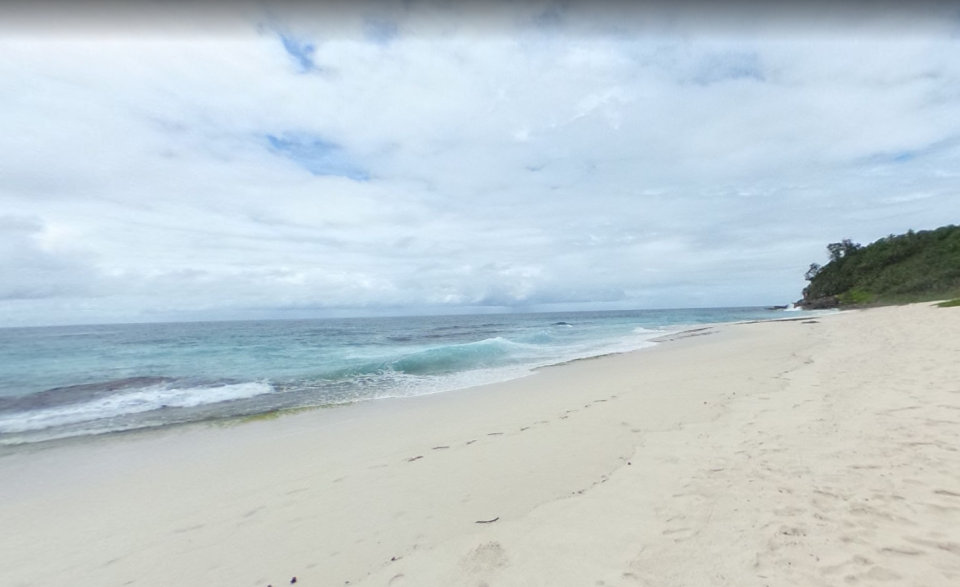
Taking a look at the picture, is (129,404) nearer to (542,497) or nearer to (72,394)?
(72,394)

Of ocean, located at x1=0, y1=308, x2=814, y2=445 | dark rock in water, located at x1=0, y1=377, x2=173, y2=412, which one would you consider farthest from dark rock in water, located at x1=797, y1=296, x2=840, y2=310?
dark rock in water, located at x1=0, y1=377, x2=173, y2=412

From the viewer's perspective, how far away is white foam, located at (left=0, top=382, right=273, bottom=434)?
1052 cm

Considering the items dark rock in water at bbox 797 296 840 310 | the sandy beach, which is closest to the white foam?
the sandy beach

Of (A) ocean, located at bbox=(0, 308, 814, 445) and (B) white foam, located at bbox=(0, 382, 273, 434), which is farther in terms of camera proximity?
(A) ocean, located at bbox=(0, 308, 814, 445)

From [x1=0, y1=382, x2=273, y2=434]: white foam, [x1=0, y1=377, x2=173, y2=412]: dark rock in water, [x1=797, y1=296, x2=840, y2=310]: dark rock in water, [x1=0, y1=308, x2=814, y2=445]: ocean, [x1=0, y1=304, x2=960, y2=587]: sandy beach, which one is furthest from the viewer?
[x1=797, y1=296, x2=840, y2=310]: dark rock in water

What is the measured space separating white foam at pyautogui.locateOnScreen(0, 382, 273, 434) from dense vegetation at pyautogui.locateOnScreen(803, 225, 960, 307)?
185ft

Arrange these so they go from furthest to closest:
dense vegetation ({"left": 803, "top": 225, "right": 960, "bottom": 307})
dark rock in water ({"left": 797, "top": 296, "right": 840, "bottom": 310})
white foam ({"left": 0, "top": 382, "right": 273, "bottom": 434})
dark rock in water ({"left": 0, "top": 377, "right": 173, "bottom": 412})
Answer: dark rock in water ({"left": 797, "top": 296, "right": 840, "bottom": 310})
dense vegetation ({"left": 803, "top": 225, "right": 960, "bottom": 307})
dark rock in water ({"left": 0, "top": 377, "right": 173, "bottom": 412})
white foam ({"left": 0, "top": 382, "right": 273, "bottom": 434})

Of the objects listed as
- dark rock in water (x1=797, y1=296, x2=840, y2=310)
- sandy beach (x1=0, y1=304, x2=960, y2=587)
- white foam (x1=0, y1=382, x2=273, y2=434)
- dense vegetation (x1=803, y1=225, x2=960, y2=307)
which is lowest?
white foam (x1=0, y1=382, x2=273, y2=434)

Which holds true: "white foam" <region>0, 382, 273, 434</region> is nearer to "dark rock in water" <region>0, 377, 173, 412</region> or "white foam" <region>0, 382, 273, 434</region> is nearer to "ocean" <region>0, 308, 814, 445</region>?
"ocean" <region>0, 308, 814, 445</region>

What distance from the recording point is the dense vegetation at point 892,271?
4484 cm

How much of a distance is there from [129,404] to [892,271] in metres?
80.0

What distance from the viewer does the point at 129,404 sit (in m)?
12.5

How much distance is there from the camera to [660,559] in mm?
3037

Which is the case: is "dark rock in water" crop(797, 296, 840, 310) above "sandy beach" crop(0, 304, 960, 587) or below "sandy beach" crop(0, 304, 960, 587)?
above
